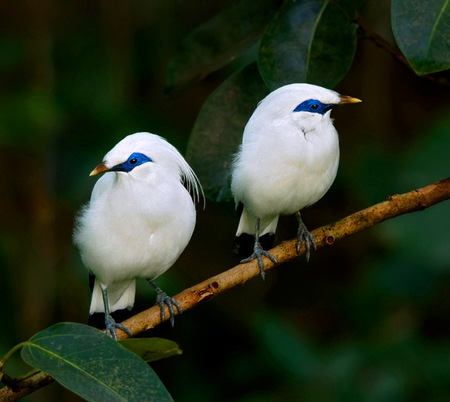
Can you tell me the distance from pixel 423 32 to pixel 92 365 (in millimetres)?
1602

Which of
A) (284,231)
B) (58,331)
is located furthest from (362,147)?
(58,331)

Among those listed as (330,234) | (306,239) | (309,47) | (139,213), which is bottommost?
(306,239)

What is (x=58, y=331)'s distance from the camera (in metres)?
2.72

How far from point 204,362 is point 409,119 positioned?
2938 mm

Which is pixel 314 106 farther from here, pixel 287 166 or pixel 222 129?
pixel 222 129

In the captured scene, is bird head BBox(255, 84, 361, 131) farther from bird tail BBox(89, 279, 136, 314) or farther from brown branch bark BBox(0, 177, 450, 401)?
bird tail BBox(89, 279, 136, 314)

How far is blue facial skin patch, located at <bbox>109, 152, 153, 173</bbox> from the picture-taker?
3447mm

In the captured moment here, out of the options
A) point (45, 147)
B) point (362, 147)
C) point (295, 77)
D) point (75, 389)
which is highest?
point (295, 77)

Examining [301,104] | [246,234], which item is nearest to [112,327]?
[246,234]

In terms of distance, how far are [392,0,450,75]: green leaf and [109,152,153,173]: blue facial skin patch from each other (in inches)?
46.4

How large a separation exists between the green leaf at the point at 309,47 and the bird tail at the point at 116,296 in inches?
51.3

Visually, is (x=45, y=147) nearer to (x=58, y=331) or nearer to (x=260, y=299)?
(x=260, y=299)

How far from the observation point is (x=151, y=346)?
9.38ft

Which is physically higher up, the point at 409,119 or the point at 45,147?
the point at 45,147
